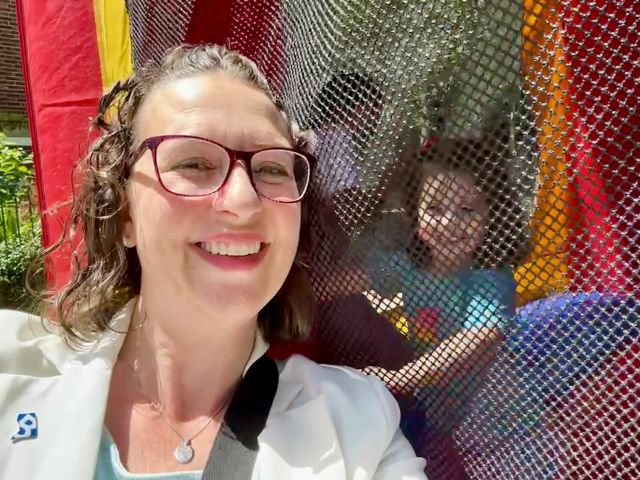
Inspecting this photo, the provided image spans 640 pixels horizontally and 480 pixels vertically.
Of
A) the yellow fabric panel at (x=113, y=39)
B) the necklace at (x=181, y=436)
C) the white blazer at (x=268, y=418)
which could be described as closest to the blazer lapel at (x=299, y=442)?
the white blazer at (x=268, y=418)

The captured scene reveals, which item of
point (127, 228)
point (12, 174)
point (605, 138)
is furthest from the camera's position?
point (12, 174)

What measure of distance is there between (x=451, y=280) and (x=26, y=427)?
0.89 meters

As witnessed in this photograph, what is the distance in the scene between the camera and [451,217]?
3.63ft

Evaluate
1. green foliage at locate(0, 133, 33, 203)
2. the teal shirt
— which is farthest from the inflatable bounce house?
green foliage at locate(0, 133, 33, 203)

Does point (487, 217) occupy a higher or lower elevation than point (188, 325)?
higher

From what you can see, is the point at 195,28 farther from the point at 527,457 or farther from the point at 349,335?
the point at 527,457

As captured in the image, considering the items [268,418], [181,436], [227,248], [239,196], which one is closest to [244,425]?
[268,418]

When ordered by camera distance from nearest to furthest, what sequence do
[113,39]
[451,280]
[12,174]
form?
1. [451,280]
2. [113,39]
3. [12,174]

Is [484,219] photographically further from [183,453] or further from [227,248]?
[183,453]

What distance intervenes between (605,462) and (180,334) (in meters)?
0.87

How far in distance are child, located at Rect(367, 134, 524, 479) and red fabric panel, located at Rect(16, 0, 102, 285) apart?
5.12 feet

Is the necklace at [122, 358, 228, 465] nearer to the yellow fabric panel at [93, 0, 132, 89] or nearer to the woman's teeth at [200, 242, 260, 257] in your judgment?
the woman's teeth at [200, 242, 260, 257]

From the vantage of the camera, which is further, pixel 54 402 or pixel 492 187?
pixel 54 402

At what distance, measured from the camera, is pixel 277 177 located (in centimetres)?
127
